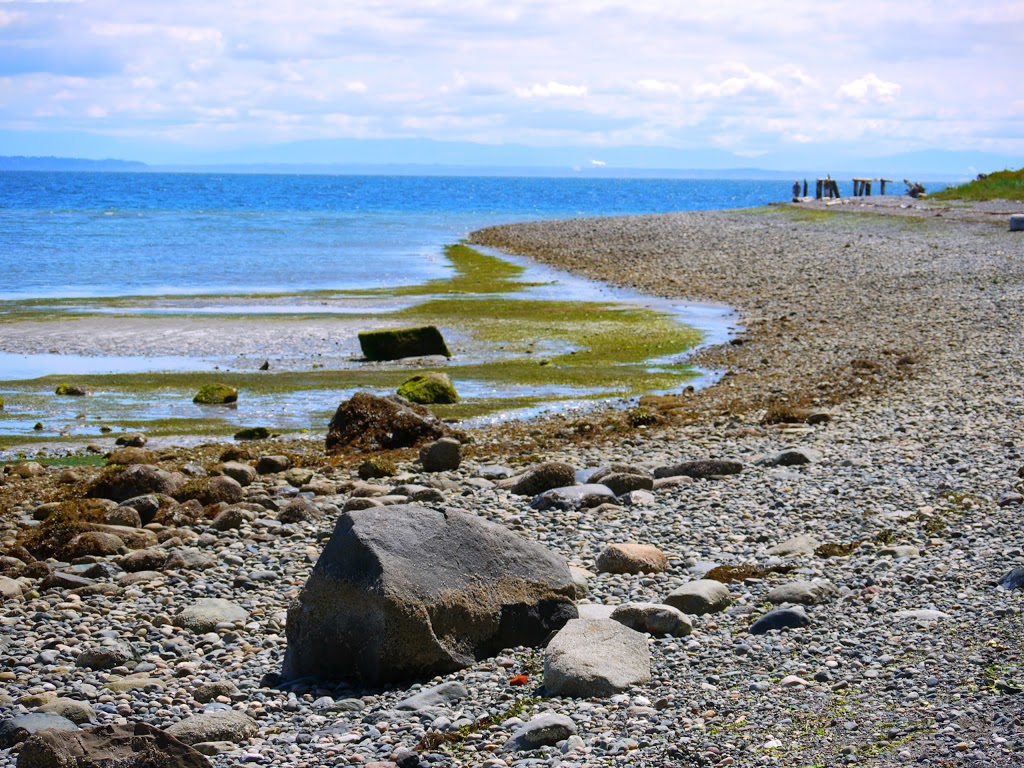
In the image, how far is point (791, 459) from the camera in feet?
47.1

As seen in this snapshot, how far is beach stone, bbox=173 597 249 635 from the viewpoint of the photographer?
30.6 ft

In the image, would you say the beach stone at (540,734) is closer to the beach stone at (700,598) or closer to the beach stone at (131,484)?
the beach stone at (700,598)

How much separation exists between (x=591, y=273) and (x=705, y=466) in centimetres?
3167

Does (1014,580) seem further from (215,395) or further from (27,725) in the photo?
(215,395)

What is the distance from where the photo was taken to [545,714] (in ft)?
23.1

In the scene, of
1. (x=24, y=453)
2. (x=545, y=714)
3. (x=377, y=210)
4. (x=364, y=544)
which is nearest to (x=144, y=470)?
(x=24, y=453)

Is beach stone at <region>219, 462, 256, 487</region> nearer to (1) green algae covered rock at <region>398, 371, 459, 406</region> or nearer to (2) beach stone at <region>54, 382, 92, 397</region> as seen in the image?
(1) green algae covered rock at <region>398, 371, 459, 406</region>

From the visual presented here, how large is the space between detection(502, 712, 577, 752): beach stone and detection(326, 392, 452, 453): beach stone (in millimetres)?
9945

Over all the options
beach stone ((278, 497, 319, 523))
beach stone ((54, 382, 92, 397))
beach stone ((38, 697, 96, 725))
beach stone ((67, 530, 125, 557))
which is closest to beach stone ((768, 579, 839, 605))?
beach stone ((38, 697, 96, 725))

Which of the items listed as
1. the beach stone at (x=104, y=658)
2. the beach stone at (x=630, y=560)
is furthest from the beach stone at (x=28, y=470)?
the beach stone at (x=630, y=560)

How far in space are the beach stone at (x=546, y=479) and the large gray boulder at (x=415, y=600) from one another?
15.1ft

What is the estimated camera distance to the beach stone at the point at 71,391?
20.9 meters

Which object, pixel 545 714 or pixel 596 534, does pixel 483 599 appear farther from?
pixel 596 534

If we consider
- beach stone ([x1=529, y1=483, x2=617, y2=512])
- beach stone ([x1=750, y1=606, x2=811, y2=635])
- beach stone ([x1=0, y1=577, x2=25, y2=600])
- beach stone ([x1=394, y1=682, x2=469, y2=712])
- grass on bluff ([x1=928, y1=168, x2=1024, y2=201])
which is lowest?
beach stone ([x1=0, y1=577, x2=25, y2=600])
